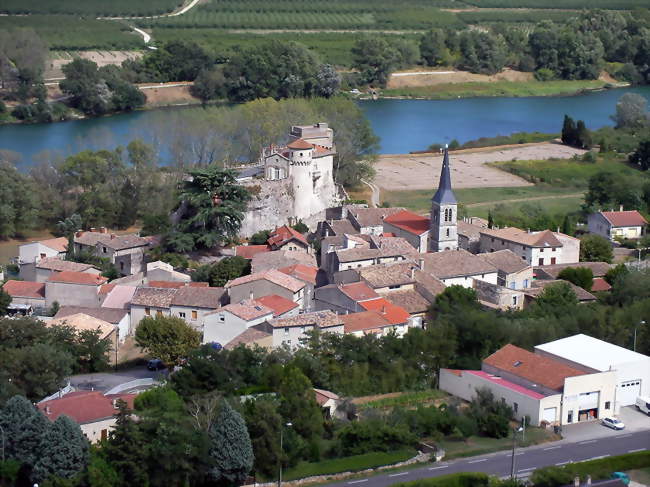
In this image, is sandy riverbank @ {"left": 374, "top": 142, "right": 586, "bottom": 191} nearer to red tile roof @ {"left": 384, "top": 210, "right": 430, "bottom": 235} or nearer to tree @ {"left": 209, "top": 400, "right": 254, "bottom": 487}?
red tile roof @ {"left": 384, "top": 210, "right": 430, "bottom": 235}

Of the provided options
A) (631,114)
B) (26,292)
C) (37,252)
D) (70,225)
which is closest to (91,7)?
(631,114)

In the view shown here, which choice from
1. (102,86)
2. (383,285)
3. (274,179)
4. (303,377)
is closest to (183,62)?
(102,86)

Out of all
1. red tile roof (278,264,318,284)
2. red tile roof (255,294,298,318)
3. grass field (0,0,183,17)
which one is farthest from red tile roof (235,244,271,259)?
grass field (0,0,183,17)

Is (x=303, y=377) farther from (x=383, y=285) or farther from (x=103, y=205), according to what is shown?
(x=103, y=205)

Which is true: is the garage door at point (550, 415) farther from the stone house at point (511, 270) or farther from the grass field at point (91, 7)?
the grass field at point (91, 7)

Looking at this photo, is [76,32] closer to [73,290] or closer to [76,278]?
[76,278]

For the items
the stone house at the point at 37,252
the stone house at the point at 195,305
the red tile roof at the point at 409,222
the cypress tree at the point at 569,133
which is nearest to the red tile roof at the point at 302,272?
the stone house at the point at 195,305
